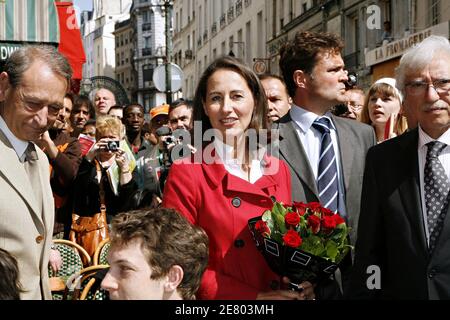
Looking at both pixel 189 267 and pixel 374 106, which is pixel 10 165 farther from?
pixel 374 106

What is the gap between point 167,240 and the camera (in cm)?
279

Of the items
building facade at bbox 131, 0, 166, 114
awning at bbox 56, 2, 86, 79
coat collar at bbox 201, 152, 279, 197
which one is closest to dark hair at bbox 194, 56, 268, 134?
coat collar at bbox 201, 152, 279, 197

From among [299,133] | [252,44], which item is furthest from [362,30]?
[299,133]

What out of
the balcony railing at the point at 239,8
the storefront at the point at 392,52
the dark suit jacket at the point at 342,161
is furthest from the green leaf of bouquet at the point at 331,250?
the balcony railing at the point at 239,8

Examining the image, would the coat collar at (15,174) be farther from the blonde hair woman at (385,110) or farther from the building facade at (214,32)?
the building facade at (214,32)

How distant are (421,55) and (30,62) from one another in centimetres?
169

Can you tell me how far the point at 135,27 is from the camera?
113500 mm

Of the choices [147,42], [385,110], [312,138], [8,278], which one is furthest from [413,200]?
[147,42]

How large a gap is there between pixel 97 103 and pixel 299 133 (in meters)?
6.29

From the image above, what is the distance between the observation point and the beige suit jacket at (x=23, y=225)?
2.96 m

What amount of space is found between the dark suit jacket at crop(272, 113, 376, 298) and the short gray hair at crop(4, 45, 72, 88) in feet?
3.87

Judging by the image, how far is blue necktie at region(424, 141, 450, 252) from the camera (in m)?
3.07

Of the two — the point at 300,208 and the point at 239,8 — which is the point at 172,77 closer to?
the point at 300,208

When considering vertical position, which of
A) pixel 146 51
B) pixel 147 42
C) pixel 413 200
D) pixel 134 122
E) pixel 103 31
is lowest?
pixel 413 200
